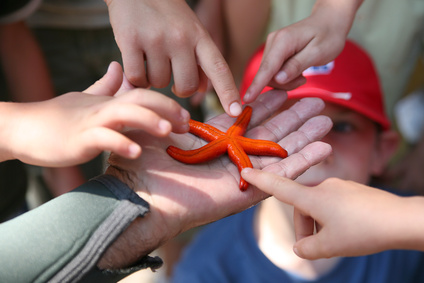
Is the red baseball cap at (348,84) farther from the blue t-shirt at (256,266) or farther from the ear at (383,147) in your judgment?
the blue t-shirt at (256,266)

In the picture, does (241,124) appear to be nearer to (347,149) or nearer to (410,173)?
→ (347,149)

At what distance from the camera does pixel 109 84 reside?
219 centimetres

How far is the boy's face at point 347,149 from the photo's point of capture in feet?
10.9

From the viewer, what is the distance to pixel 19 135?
1823 mm

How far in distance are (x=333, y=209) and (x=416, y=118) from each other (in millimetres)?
4511

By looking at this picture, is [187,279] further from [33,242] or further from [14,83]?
[14,83]

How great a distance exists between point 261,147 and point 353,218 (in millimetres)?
811

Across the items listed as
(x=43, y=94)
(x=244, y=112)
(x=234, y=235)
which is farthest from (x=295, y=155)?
(x=43, y=94)

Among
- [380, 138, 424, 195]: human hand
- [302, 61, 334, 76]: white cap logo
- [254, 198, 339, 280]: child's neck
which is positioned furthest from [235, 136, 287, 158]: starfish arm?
[380, 138, 424, 195]: human hand

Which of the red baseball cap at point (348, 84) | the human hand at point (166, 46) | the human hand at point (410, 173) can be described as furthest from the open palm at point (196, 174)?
Answer: the human hand at point (410, 173)

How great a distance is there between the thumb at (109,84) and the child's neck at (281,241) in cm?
189

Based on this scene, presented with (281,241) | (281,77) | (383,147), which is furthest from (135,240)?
(383,147)

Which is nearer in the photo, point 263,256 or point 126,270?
point 126,270

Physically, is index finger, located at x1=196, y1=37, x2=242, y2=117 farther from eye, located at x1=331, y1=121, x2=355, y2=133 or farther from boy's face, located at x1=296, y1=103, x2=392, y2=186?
eye, located at x1=331, y1=121, x2=355, y2=133
